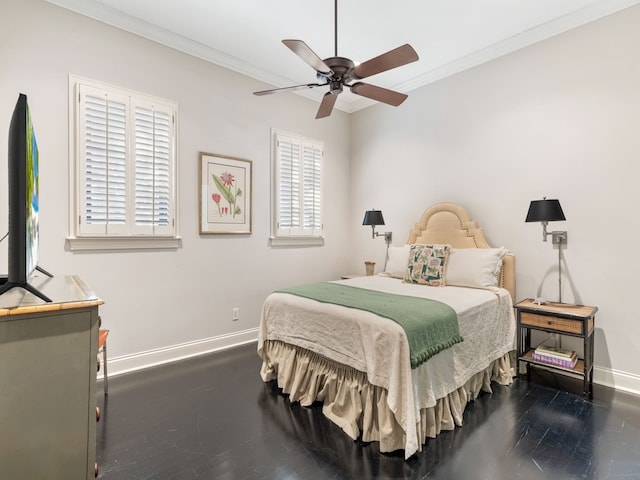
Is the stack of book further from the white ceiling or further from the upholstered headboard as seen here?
the white ceiling

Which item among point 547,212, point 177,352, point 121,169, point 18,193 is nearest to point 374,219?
point 547,212

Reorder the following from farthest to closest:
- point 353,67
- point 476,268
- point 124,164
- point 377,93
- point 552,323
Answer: point 476,268 < point 124,164 < point 552,323 < point 377,93 < point 353,67

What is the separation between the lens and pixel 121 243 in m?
3.08

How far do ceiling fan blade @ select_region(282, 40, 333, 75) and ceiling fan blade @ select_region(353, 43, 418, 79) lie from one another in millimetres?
219

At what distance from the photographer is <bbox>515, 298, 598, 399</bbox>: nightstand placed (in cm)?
263

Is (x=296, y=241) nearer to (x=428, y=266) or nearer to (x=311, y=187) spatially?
(x=311, y=187)

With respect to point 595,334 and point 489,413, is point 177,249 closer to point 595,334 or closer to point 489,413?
point 489,413

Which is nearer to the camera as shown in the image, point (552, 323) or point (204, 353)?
point (552, 323)

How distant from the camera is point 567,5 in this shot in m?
2.89

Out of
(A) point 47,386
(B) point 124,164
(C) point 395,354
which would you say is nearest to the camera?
(A) point 47,386

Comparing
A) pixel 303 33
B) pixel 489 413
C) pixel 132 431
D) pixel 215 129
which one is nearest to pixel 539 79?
pixel 303 33

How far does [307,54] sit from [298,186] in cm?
240

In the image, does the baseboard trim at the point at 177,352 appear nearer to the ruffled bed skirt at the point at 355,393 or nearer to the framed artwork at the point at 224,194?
the ruffled bed skirt at the point at 355,393

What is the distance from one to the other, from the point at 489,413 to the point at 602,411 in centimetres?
83
